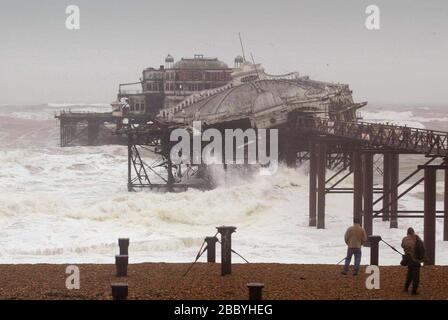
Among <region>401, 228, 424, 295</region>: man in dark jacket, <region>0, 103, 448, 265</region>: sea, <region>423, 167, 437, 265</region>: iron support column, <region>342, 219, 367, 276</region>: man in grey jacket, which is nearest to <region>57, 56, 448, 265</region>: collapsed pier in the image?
<region>423, 167, 437, 265</region>: iron support column

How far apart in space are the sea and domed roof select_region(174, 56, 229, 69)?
16073 mm

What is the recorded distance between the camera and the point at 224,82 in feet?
283

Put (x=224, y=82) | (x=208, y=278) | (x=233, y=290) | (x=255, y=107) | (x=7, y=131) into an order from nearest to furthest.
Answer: (x=233, y=290) → (x=208, y=278) → (x=255, y=107) → (x=224, y=82) → (x=7, y=131)

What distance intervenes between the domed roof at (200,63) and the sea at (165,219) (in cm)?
1607

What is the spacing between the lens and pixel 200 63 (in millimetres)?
87625

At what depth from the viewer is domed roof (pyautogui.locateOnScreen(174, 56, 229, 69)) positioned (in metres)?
86.9

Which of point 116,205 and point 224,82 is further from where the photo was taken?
point 224,82

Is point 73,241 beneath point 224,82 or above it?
beneath

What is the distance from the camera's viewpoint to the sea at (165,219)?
30766 millimetres

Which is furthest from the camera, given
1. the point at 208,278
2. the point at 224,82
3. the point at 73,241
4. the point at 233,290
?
the point at 224,82

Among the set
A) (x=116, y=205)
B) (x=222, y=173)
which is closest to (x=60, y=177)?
(x=222, y=173)

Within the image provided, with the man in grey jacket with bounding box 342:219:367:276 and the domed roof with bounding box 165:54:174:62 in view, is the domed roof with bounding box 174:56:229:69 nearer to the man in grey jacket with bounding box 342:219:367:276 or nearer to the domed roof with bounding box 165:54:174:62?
the domed roof with bounding box 165:54:174:62
